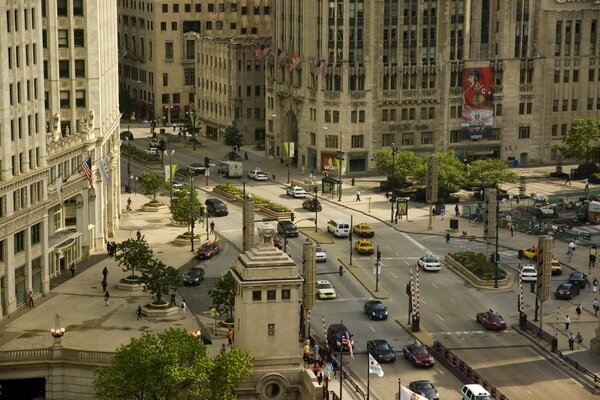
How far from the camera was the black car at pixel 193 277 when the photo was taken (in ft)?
527

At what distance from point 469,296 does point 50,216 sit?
4280 cm

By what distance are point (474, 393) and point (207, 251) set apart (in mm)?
56387

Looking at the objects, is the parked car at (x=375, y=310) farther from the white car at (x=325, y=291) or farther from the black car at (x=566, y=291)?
the black car at (x=566, y=291)

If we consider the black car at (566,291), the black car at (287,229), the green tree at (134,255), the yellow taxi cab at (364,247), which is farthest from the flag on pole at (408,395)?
the black car at (287,229)

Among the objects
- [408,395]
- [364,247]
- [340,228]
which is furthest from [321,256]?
[408,395]

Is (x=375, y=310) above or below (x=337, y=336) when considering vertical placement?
above

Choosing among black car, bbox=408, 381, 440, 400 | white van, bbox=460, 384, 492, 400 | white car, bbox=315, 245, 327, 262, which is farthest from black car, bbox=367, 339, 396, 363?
white car, bbox=315, 245, 327, 262

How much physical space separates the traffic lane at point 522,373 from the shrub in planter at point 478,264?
21.9 m

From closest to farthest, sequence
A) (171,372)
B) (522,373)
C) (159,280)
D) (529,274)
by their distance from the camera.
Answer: (171,372), (522,373), (159,280), (529,274)

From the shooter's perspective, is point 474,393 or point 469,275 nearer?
point 474,393

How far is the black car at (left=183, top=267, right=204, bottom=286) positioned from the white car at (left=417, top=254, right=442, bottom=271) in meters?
24.4

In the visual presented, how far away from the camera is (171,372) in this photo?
113875 mm

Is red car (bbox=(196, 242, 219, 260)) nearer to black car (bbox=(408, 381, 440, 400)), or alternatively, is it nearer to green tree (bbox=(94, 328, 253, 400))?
black car (bbox=(408, 381, 440, 400))

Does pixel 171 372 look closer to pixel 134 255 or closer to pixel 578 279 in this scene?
pixel 134 255
